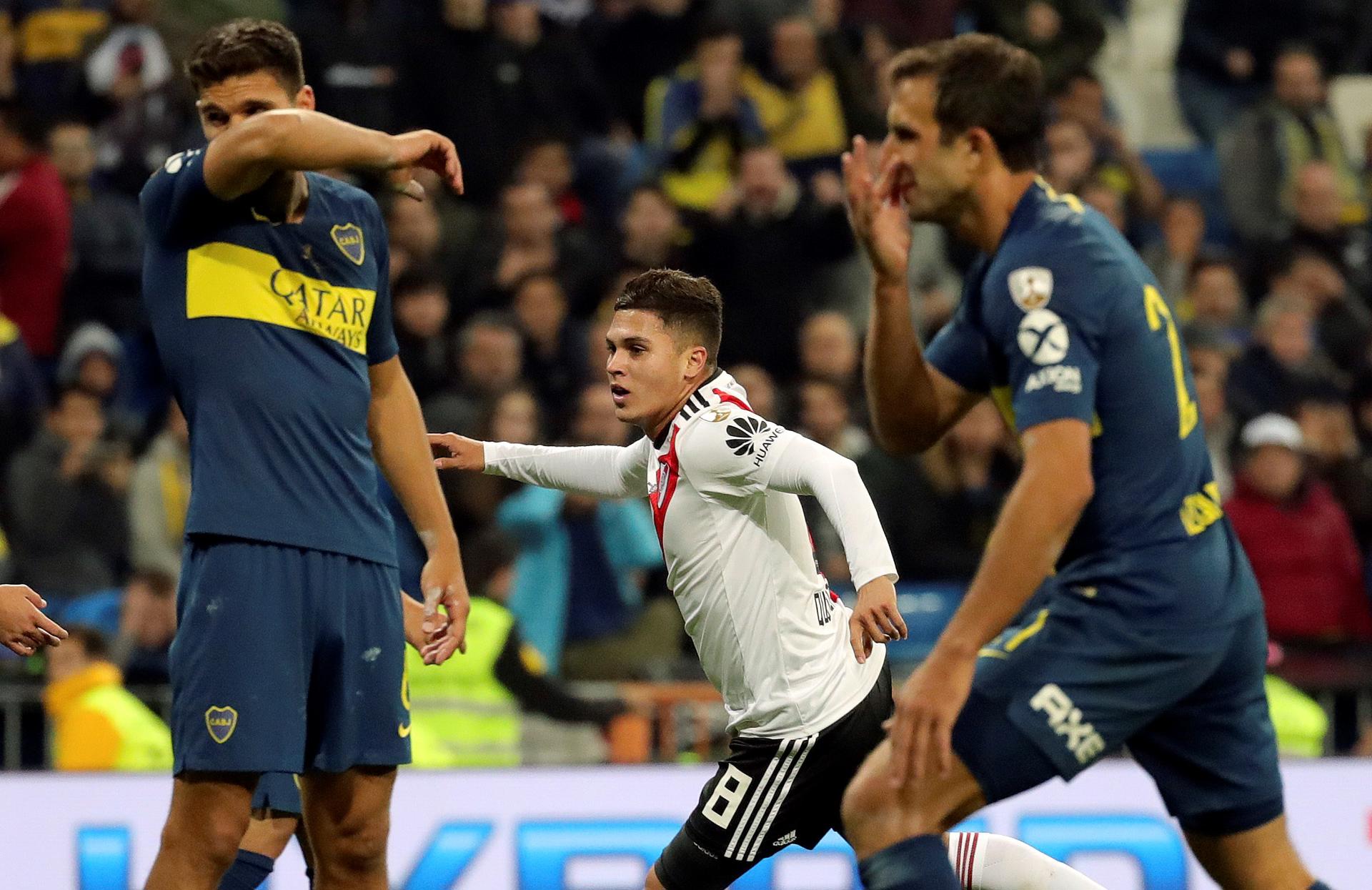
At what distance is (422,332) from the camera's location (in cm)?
1027

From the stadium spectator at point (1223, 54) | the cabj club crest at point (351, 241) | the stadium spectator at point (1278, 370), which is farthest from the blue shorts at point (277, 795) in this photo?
the stadium spectator at point (1223, 54)

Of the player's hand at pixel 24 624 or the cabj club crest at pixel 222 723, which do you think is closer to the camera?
the cabj club crest at pixel 222 723

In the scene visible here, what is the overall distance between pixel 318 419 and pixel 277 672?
59 centimetres

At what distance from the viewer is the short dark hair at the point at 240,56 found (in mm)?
4500

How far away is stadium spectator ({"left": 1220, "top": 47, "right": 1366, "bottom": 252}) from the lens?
515 inches

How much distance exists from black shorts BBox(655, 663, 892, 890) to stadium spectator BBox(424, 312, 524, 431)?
16.3ft

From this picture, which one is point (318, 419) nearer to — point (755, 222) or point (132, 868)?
point (132, 868)

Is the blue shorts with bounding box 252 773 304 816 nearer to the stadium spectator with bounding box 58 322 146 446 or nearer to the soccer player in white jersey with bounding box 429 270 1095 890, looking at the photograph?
the soccer player in white jersey with bounding box 429 270 1095 890

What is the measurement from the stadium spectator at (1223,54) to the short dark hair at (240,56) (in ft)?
34.9

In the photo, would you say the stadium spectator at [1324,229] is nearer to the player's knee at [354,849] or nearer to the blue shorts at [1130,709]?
the blue shorts at [1130,709]

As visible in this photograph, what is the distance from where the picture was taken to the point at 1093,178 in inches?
493

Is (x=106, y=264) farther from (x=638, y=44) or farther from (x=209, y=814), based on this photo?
(x=209, y=814)

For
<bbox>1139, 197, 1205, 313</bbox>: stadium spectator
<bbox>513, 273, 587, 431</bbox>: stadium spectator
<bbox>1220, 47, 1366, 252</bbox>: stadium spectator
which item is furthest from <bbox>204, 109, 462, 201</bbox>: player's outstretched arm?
<bbox>1220, 47, 1366, 252</bbox>: stadium spectator

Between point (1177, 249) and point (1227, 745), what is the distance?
8.64 metres
